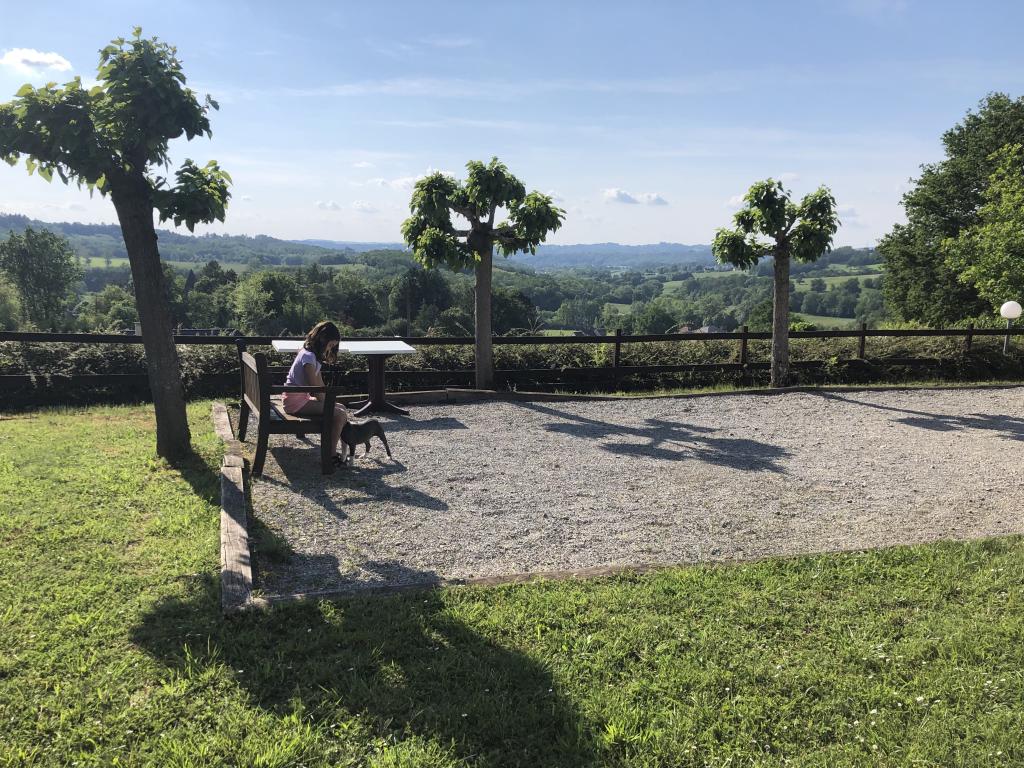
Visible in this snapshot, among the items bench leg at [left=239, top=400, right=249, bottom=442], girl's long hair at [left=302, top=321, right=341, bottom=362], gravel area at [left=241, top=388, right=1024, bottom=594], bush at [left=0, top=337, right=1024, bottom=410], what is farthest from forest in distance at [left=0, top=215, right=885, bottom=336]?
girl's long hair at [left=302, top=321, right=341, bottom=362]

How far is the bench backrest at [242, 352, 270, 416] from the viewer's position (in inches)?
236

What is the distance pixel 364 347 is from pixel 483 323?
2.19 meters

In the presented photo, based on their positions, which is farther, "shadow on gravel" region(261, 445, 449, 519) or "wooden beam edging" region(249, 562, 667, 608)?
"shadow on gravel" region(261, 445, 449, 519)

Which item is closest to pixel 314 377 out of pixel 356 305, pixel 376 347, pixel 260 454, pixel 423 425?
pixel 260 454

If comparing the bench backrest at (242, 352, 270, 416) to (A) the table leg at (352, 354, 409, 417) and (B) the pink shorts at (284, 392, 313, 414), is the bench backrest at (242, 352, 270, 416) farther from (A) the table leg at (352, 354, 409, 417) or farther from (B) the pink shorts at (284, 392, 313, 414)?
(A) the table leg at (352, 354, 409, 417)

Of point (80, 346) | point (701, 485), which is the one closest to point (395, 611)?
point (701, 485)

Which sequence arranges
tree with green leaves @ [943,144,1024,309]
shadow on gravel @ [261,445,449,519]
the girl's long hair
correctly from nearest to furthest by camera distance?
shadow on gravel @ [261,445,449,519], the girl's long hair, tree with green leaves @ [943,144,1024,309]

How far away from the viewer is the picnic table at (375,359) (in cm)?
880

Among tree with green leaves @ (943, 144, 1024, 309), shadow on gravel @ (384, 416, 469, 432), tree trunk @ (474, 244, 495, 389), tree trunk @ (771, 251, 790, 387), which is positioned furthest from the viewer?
tree with green leaves @ (943, 144, 1024, 309)

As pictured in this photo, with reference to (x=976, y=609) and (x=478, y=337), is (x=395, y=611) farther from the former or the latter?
(x=478, y=337)

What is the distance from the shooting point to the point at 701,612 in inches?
150

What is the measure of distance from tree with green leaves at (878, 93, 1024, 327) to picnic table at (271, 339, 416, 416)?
2956 cm

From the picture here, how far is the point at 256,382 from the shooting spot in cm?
640

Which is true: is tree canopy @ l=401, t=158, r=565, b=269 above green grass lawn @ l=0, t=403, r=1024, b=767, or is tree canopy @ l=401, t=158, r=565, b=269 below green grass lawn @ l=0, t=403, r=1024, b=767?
above
